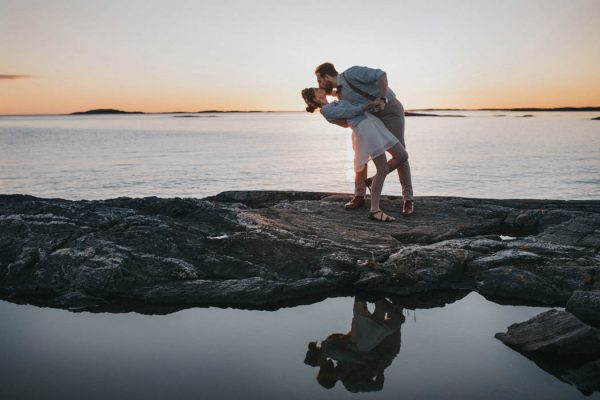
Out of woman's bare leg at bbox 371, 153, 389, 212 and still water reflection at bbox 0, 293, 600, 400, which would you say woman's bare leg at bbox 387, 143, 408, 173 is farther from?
still water reflection at bbox 0, 293, 600, 400

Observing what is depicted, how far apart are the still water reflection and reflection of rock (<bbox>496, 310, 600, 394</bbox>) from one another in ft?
0.31

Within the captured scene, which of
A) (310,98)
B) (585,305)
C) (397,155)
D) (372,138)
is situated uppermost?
(310,98)

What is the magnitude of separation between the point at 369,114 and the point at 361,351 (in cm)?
392

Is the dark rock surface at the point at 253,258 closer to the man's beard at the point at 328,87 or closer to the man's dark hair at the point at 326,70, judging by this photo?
the man's beard at the point at 328,87

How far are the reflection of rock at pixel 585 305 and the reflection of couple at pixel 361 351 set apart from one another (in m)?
1.37

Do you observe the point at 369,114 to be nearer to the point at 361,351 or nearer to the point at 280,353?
the point at 361,351

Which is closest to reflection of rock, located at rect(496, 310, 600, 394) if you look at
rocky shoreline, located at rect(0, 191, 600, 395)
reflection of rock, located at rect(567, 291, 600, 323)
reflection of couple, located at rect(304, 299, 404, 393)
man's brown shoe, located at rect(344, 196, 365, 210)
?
rocky shoreline, located at rect(0, 191, 600, 395)

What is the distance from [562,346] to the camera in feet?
11.9

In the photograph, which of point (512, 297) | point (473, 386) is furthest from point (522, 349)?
point (512, 297)

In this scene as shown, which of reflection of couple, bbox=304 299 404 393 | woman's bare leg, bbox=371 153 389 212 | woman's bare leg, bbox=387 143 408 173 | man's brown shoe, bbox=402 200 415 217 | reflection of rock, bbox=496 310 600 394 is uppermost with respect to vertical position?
woman's bare leg, bbox=387 143 408 173

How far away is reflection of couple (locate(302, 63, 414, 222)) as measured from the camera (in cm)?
677

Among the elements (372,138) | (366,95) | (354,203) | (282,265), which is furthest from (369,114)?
(282,265)

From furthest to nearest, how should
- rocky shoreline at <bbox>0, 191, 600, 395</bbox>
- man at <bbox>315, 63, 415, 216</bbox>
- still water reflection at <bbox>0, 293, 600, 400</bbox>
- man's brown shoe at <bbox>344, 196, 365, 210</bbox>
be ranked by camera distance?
man's brown shoe at <bbox>344, 196, 365, 210</bbox>
man at <bbox>315, 63, 415, 216</bbox>
rocky shoreline at <bbox>0, 191, 600, 395</bbox>
still water reflection at <bbox>0, 293, 600, 400</bbox>

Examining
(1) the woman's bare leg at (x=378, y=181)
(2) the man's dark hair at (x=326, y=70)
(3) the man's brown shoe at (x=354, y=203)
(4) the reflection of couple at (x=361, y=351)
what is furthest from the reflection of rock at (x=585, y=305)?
(2) the man's dark hair at (x=326, y=70)
